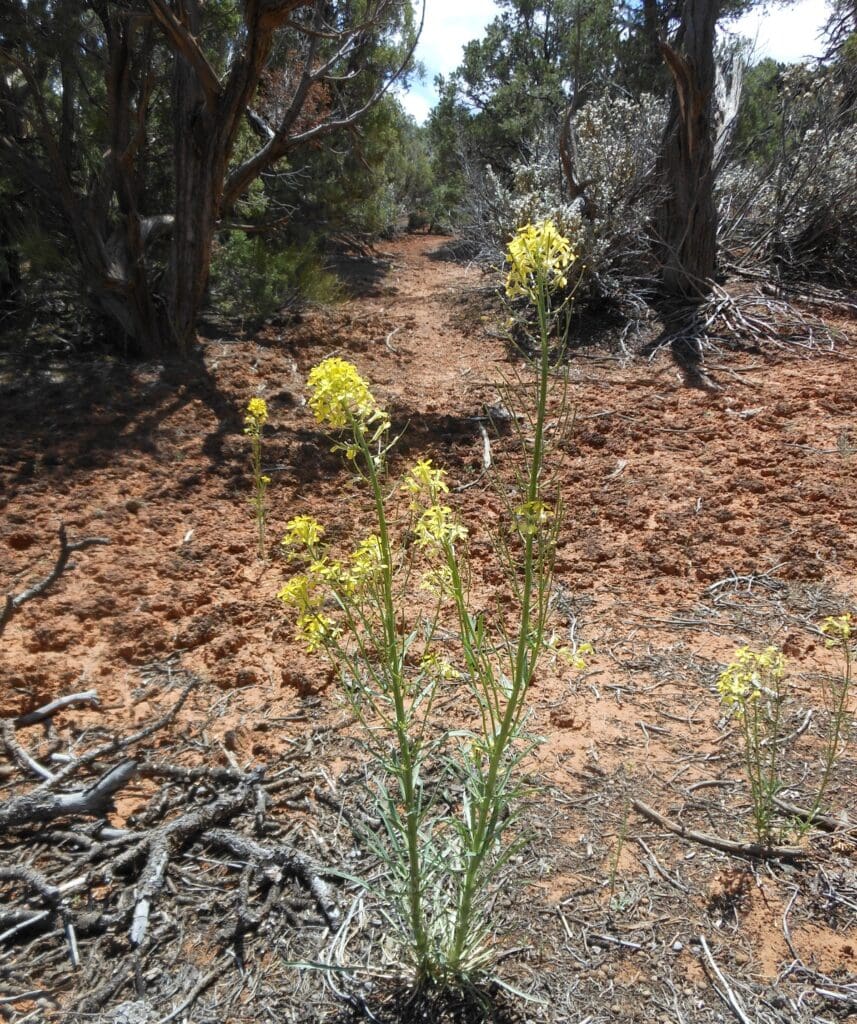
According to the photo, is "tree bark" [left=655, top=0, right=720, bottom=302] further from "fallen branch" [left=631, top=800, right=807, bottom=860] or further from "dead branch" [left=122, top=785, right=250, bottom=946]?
"dead branch" [left=122, top=785, right=250, bottom=946]

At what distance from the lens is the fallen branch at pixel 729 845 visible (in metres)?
1.83

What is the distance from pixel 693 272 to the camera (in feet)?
20.0

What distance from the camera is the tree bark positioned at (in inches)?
219

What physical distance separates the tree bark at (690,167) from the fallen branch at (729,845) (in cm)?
502

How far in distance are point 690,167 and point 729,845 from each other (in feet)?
18.2

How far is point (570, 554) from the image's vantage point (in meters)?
3.32

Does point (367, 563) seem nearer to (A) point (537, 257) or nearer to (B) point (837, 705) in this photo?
(A) point (537, 257)

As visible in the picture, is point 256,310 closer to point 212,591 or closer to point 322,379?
point 212,591

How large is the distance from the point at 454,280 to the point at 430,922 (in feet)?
27.2

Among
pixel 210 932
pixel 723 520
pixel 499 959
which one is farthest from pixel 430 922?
pixel 723 520

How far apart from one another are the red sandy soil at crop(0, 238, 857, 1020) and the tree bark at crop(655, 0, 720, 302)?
1229mm

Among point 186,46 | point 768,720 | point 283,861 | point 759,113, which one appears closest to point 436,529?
point 283,861

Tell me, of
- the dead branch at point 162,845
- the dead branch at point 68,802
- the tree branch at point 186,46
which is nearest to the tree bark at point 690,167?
the tree branch at point 186,46

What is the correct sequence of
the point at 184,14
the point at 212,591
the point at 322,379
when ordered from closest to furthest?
the point at 322,379 → the point at 212,591 → the point at 184,14
